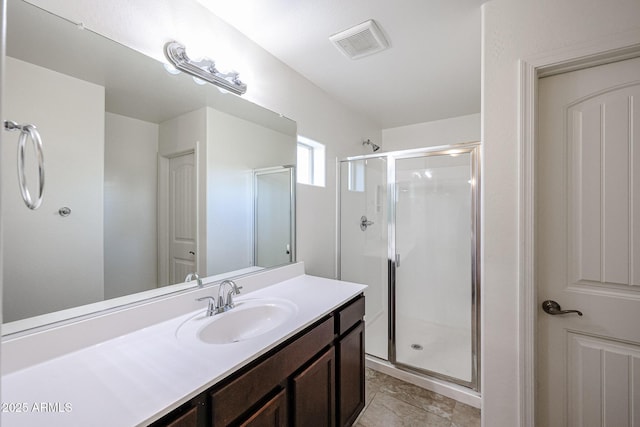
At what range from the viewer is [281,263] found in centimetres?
188

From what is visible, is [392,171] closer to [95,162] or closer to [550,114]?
[550,114]

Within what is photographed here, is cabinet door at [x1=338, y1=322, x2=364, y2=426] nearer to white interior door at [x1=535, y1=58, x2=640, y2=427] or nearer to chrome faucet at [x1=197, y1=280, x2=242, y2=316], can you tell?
chrome faucet at [x1=197, y1=280, x2=242, y2=316]

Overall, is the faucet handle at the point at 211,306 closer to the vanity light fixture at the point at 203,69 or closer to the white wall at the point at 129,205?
the white wall at the point at 129,205

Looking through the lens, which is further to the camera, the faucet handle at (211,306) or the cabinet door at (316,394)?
the faucet handle at (211,306)

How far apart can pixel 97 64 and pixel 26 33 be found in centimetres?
19

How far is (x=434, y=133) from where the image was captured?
3.09 metres

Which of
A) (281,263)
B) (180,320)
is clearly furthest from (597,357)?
(180,320)

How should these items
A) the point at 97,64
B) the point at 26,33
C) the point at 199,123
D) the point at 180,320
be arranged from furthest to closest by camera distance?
the point at 199,123 < the point at 180,320 < the point at 97,64 < the point at 26,33

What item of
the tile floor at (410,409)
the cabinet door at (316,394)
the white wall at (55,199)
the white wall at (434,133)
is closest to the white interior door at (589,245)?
the tile floor at (410,409)

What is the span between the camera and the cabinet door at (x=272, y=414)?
962 mm

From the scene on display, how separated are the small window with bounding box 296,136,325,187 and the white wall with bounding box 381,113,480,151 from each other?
4.61 ft

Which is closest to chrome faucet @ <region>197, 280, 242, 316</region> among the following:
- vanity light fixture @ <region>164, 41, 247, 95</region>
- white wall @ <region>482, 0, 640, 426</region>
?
vanity light fixture @ <region>164, 41, 247, 95</region>

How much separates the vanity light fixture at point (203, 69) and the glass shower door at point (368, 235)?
1.25 meters

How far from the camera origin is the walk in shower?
2.37 m
